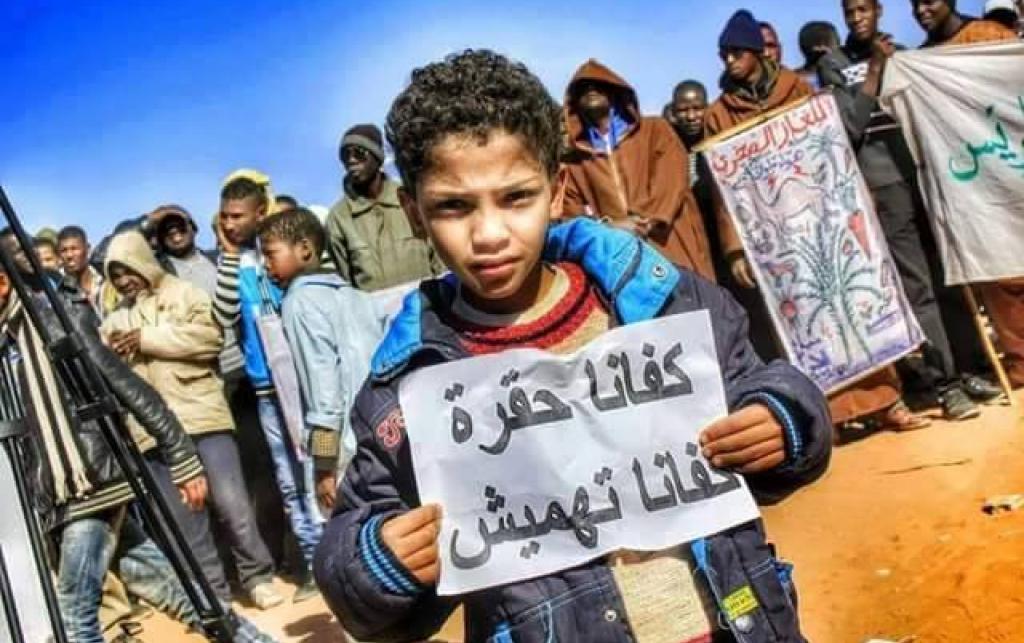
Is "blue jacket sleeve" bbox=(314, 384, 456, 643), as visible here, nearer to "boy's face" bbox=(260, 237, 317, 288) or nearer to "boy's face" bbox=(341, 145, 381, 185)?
"boy's face" bbox=(260, 237, 317, 288)

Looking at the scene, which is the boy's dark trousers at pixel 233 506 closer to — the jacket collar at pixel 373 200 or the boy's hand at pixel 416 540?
the jacket collar at pixel 373 200

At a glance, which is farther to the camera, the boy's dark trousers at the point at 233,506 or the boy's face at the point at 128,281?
the boy's dark trousers at the point at 233,506

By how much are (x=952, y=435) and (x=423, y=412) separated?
5.66 meters

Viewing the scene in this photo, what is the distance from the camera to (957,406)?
7.02 m

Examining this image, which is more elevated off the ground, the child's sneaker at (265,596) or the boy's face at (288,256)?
the boy's face at (288,256)

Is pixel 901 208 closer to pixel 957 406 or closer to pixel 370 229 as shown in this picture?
pixel 957 406

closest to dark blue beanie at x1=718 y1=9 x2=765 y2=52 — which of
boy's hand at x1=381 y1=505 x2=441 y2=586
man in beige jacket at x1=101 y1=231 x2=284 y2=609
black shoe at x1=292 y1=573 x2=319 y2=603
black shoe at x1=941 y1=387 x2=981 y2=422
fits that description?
black shoe at x1=941 y1=387 x2=981 y2=422

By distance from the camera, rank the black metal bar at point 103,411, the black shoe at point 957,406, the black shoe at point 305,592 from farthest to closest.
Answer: the black shoe at point 957,406, the black shoe at point 305,592, the black metal bar at point 103,411

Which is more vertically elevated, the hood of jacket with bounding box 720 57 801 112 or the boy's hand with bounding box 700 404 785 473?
the hood of jacket with bounding box 720 57 801 112

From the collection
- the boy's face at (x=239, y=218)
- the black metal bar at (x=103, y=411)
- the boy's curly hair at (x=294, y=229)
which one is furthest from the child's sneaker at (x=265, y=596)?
the black metal bar at (x=103, y=411)

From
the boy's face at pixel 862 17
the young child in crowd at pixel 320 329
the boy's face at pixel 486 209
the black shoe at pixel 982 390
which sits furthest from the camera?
the boy's face at pixel 862 17

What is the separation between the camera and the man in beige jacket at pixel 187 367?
628cm

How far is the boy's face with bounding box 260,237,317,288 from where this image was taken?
17.7 feet

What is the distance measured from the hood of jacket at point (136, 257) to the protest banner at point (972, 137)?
4.60 meters
